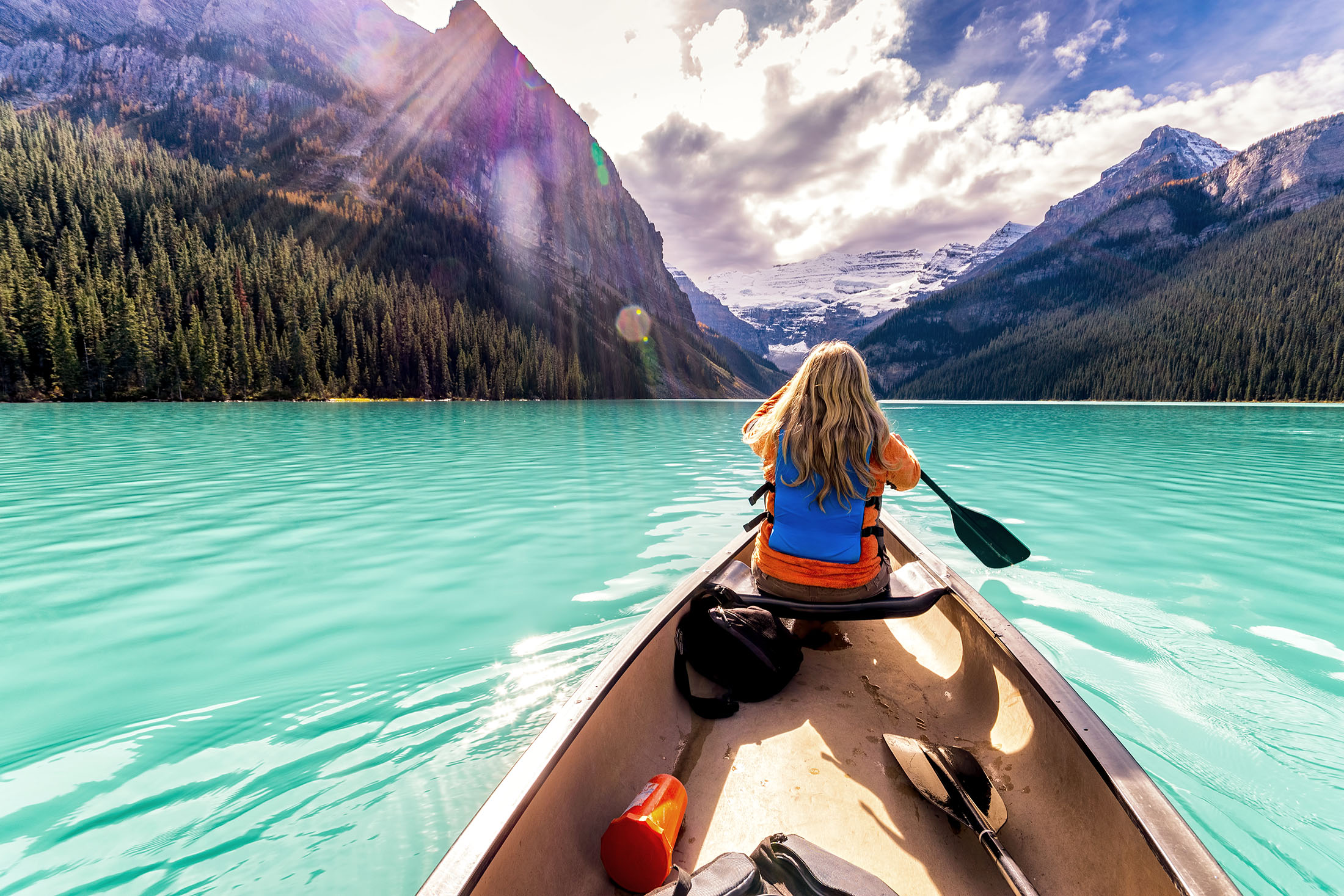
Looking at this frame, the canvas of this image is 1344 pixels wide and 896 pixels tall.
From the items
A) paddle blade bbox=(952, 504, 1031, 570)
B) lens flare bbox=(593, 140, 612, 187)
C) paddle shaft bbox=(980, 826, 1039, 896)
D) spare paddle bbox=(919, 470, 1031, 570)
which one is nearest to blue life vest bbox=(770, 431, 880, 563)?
paddle shaft bbox=(980, 826, 1039, 896)

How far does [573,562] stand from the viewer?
28.6 feet

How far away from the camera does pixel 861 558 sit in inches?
167

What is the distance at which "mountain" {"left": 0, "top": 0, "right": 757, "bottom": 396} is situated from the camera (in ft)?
421

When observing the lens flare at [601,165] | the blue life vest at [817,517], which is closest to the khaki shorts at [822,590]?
the blue life vest at [817,517]

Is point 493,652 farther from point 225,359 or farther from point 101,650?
point 225,359

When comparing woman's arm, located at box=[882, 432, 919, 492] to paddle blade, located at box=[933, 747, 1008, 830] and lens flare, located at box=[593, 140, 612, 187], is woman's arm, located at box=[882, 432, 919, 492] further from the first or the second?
lens flare, located at box=[593, 140, 612, 187]

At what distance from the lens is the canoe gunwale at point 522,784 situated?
5.34 feet

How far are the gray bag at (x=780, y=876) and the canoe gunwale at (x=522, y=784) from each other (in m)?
0.59

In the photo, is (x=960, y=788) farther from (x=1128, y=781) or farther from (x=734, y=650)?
(x=734, y=650)

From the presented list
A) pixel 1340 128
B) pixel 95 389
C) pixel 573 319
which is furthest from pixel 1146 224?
pixel 95 389

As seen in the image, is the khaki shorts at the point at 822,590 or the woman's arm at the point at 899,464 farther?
the khaki shorts at the point at 822,590

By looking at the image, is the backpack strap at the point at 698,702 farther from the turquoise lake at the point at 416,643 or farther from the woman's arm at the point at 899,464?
the woman's arm at the point at 899,464

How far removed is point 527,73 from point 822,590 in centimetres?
21323

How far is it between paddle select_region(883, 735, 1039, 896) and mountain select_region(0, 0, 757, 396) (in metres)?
112
